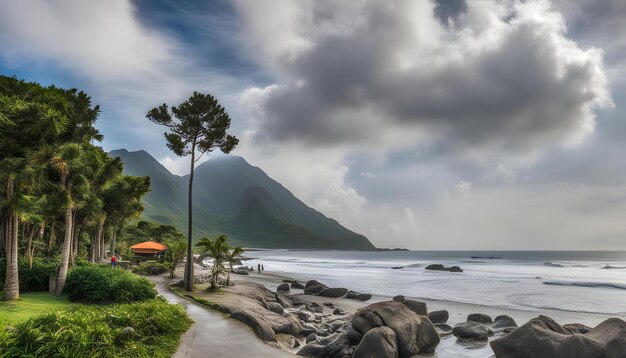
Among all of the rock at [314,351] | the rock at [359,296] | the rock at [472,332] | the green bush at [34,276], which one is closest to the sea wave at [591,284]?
the rock at [359,296]

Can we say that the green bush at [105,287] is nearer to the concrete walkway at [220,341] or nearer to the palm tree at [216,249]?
the concrete walkway at [220,341]

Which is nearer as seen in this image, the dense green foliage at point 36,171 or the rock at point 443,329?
the dense green foliage at point 36,171

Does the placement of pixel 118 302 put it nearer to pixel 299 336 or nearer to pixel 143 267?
pixel 299 336

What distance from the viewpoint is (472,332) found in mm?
20016

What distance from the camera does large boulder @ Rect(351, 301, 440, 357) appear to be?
1570cm

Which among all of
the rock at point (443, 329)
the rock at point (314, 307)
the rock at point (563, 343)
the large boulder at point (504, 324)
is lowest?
the rock at point (314, 307)

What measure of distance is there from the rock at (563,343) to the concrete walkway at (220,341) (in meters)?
7.94

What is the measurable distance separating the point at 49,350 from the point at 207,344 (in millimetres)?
4708

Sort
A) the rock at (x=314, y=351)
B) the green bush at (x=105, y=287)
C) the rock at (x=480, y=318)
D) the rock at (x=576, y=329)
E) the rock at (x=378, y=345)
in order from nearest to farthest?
the rock at (x=378, y=345) → the rock at (x=314, y=351) → the rock at (x=576, y=329) → the green bush at (x=105, y=287) → the rock at (x=480, y=318)

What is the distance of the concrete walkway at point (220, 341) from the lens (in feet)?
37.6

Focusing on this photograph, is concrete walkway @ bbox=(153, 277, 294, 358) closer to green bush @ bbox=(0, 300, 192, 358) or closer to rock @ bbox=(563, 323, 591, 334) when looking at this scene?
green bush @ bbox=(0, 300, 192, 358)

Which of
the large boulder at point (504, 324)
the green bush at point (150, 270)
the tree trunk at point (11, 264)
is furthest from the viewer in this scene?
the green bush at point (150, 270)

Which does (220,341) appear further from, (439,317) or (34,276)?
(439,317)

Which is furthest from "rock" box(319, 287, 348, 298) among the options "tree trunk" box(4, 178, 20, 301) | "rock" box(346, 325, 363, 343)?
"tree trunk" box(4, 178, 20, 301)
